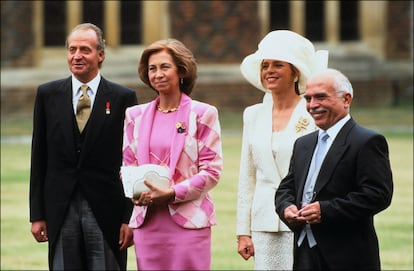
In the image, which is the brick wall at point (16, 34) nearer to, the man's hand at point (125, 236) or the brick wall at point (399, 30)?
the brick wall at point (399, 30)

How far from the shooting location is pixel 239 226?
6551 mm

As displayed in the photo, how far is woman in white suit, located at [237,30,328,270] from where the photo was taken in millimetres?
6434

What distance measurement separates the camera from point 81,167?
6.59 m

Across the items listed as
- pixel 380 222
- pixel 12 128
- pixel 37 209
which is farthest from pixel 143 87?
pixel 37 209

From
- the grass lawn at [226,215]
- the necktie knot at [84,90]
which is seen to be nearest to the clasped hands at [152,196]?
the necktie knot at [84,90]

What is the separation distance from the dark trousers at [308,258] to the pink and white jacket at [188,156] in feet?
2.24

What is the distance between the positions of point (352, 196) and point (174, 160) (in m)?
1.02

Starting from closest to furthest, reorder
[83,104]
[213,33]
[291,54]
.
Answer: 1. [291,54]
2. [83,104]
3. [213,33]

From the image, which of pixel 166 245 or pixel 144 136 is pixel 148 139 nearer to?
pixel 144 136

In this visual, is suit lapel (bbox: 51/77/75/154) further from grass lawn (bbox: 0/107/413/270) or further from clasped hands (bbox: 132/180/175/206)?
grass lawn (bbox: 0/107/413/270)

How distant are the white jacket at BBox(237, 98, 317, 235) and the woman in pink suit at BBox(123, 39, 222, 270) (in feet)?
1.01

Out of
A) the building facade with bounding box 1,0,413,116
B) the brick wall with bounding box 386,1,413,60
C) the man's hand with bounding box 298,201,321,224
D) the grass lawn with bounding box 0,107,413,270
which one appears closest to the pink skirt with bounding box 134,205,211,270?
the man's hand with bounding box 298,201,321,224

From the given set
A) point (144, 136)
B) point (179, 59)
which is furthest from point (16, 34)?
point (144, 136)

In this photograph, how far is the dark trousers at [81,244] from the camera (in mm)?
6484
